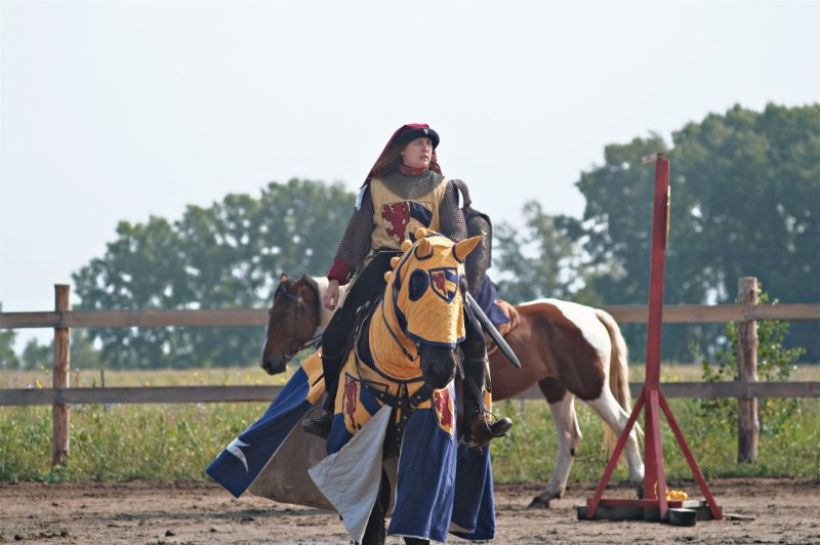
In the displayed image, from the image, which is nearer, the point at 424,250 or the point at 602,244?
the point at 424,250

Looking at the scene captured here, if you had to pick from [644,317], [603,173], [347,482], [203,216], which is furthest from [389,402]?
[203,216]

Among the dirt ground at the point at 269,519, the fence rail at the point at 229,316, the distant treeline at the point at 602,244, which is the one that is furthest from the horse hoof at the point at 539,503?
the distant treeline at the point at 602,244

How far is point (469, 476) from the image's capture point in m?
7.66

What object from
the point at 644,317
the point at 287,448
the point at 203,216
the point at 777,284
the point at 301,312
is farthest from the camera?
the point at 203,216

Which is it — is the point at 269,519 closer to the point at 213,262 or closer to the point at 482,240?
the point at 482,240

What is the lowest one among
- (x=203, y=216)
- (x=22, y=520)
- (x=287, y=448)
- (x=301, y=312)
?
(x=22, y=520)

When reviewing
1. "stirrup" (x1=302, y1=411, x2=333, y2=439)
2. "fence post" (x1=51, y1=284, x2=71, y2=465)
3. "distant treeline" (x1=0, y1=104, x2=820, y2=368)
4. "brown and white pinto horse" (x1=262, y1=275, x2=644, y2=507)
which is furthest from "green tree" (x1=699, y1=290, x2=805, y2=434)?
"distant treeline" (x1=0, y1=104, x2=820, y2=368)

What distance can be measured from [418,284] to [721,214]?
56.1m

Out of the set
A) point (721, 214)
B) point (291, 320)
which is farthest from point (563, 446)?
point (721, 214)

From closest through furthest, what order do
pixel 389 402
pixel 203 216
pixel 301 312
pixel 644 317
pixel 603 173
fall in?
pixel 389 402 → pixel 301 312 → pixel 644 317 → pixel 603 173 → pixel 203 216

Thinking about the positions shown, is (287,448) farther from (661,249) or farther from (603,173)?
(603,173)

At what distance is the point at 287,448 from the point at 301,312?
3.74m

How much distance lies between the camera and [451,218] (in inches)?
312

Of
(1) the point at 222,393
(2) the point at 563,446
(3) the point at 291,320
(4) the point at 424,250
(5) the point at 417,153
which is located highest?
(5) the point at 417,153
